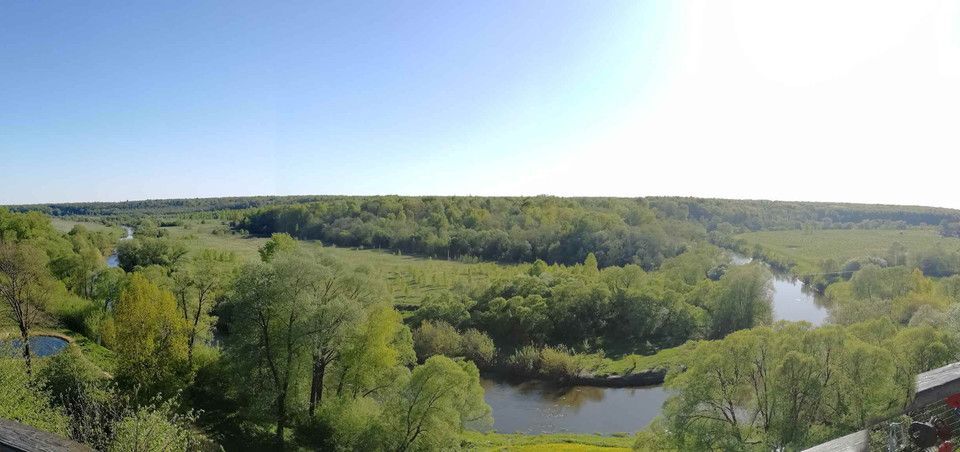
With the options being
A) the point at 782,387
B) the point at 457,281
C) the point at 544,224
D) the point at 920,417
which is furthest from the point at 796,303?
the point at 920,417

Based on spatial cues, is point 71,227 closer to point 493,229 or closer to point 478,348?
point 493,229

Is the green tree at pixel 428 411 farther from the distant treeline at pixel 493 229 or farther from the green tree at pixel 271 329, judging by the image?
the distant treeline at pixel 493 229

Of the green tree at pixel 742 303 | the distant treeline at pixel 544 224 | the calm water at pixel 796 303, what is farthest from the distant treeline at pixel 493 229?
the green tree at pixel 742 303

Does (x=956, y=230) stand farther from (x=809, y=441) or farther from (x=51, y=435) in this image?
→ (x=51, y=435)

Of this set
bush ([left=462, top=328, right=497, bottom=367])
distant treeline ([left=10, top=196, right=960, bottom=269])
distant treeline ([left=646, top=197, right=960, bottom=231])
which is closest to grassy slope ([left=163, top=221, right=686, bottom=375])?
distant treeline ([left=10, top=196, right=960, bottom=269])

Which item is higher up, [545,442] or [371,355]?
[371,355]

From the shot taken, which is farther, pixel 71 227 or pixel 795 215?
pixel 795 215

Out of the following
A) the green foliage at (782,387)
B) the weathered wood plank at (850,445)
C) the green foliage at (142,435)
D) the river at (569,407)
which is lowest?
the river at (569,407)

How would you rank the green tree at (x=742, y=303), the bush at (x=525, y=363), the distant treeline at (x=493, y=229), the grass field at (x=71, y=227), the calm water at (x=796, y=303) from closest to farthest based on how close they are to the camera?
the bush at (x=525, y=363) < the green tree at (x=742, y=303) < the calm water at (x=796, y=303) < the grass field at (x=71, y=227) < the distant treeline at (x=493, y=229)
